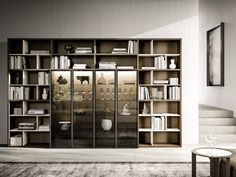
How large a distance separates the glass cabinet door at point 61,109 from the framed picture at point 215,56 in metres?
4.10

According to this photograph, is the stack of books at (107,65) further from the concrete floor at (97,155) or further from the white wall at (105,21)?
the concrete floor at (97,155)

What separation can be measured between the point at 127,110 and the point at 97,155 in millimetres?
1186

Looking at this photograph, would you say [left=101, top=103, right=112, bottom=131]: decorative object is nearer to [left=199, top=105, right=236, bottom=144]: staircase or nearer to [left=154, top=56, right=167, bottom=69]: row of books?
[left=154, top=56, right=167, bottom=69]: row of books

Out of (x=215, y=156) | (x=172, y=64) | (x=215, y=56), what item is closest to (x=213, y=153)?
(x=215, y=156)

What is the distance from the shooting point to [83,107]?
737cm

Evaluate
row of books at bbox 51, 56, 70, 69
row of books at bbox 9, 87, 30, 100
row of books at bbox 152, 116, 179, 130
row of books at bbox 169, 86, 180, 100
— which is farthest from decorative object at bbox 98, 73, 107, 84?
row of books at bbox 9, 87, 30, 100

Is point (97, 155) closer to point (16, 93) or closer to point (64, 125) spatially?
point (64, 125)

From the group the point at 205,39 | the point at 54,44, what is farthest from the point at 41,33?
Result: the point at 205,39

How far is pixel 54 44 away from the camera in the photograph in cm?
768

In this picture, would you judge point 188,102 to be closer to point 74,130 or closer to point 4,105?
point 74,130

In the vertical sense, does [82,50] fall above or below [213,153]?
above

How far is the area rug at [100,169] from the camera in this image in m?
5.27

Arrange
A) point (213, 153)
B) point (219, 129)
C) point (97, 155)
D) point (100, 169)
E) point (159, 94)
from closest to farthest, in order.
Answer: point (213, 153), point (100, 169), point (97, 155), point (159, 94), point (219, 129)

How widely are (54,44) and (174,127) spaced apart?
121 inches
